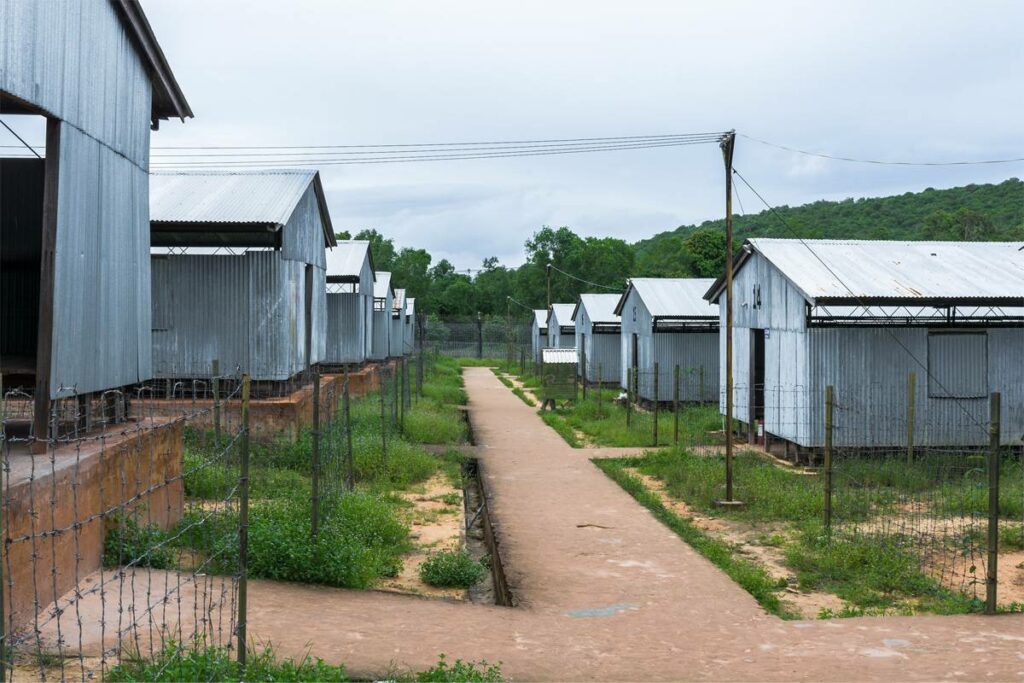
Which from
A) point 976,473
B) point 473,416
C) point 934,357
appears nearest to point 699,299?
point 473,416

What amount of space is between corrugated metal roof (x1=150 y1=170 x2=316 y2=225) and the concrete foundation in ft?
20.7

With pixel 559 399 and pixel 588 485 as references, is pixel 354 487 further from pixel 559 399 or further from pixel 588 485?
pixel 559 399

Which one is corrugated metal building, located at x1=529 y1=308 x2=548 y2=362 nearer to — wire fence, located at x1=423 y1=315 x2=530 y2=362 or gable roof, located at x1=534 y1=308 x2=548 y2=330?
gable roof, located at x1=534 y1=308 x2=548 y2=330

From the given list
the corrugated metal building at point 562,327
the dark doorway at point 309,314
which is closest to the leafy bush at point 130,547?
the dark doorway at point 309,314

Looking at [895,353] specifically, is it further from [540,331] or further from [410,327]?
[540,331]

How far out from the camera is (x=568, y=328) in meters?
43.7

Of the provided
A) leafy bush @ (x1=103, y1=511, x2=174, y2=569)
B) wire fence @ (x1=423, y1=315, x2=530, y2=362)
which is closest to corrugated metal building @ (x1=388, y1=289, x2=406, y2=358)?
wire fence @ (x1=423, y1=315, x2=530, y2=362)

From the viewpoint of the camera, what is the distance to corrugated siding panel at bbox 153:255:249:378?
16.2 metres

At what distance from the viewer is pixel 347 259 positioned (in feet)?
86.7

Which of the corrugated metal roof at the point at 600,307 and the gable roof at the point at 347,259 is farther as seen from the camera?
the corrugated metal roof at the point at 600,307

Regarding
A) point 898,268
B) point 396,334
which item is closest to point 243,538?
point 898,268

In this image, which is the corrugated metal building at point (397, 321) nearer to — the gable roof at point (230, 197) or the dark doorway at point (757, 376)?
the gable roof at point (230, 197)

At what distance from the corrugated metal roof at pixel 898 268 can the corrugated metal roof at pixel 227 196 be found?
9077 mm

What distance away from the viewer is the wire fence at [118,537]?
5730 millimetres
